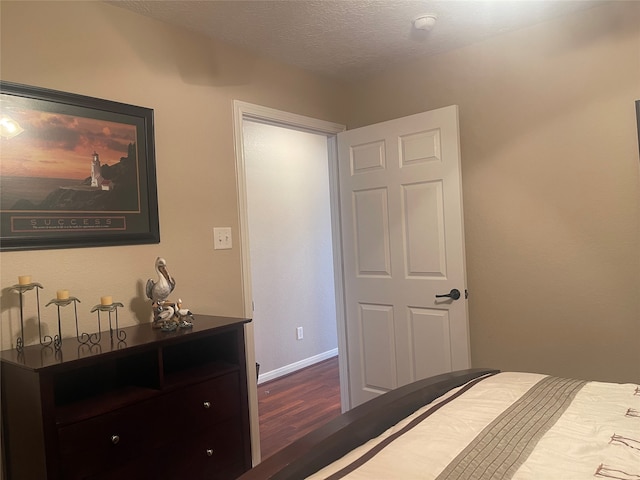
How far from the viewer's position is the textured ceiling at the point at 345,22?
2.12 m

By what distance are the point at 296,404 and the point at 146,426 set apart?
2.03m

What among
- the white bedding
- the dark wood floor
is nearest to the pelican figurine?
the white bedding

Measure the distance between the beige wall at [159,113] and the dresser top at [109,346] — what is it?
14 cm

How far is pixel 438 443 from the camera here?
112cm

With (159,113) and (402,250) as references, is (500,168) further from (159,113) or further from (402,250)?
(159,113)

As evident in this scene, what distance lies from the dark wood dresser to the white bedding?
86 cm

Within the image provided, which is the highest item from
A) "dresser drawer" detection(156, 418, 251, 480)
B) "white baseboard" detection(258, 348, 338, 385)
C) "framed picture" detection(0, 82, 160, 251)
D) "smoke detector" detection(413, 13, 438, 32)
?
"smoke detector" detection(413, 13, 438, 32)

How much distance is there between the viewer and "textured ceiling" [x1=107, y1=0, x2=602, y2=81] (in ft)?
6.97

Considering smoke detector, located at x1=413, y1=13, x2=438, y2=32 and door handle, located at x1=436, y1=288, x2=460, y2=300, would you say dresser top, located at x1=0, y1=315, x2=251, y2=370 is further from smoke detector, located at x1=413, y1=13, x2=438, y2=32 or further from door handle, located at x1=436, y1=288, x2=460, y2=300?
smoke detector, located at x1=413, y1=13, x2=438, y2=32

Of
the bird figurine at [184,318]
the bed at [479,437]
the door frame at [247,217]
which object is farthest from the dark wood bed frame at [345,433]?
the door frame at [247,217]

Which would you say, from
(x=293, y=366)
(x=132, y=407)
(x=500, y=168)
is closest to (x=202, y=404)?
(x=132, y=407)

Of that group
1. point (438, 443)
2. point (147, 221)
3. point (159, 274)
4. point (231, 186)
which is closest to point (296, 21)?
point (231, 186)

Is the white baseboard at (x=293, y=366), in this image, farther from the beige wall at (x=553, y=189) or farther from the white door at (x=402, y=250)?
the beige wall at (x=553, y=189)

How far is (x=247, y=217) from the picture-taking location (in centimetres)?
276
